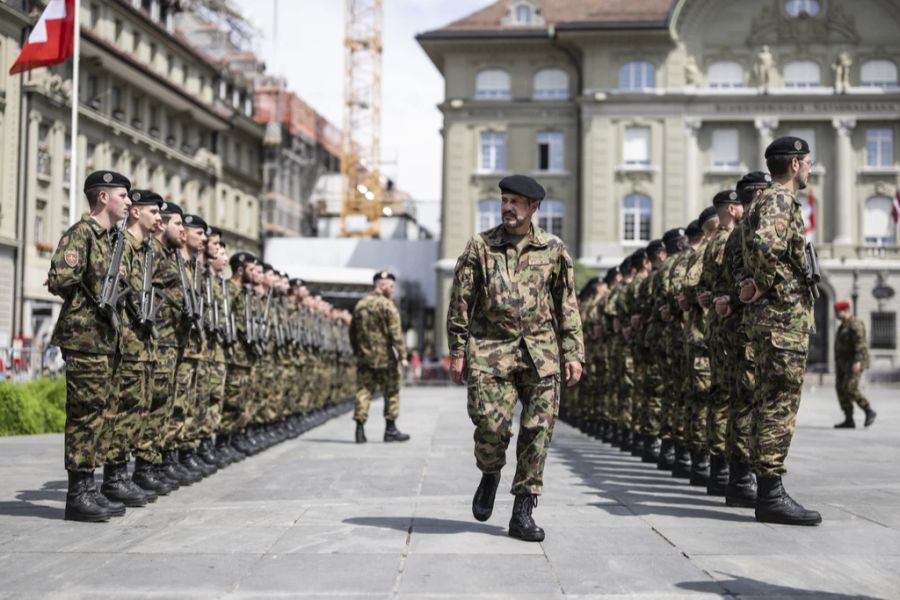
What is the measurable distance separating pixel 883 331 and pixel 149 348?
167ft

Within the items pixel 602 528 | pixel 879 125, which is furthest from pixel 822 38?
pixel 602 528

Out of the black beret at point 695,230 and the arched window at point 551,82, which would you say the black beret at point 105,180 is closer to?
the black beret at point 695,230

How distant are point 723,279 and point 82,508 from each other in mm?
4848

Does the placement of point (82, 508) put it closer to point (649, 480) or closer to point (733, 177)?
point (649, 480)

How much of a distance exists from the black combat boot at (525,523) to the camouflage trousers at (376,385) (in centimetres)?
872

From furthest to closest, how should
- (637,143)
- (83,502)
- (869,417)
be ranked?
(637,143) < (869,417) < (83,502)

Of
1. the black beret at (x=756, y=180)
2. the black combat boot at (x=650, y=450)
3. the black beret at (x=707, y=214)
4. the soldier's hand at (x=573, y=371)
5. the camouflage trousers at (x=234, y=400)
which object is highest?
the black beret at (x=756, y=180)

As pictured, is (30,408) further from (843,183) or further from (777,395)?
(843,183)

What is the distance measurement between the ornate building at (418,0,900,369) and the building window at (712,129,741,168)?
5cm

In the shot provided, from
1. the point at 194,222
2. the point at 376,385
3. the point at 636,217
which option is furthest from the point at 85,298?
the point at 636,217

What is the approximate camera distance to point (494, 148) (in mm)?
58656

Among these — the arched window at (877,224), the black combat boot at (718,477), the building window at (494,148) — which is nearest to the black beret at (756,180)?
the black combat boot at (718,477)

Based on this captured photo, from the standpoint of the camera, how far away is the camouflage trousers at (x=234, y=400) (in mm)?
12516

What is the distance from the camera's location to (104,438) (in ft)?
26.9
